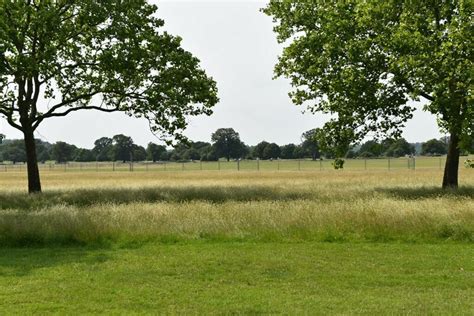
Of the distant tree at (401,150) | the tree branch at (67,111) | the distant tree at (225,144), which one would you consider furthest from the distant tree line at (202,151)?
the tree branch at (67,111)

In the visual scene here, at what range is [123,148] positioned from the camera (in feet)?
545

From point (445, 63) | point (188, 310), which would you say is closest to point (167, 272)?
point (188, 310)

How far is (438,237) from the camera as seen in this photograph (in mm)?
12078

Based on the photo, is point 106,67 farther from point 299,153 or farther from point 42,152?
point 42,152

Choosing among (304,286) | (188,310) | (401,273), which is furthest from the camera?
(401,273)

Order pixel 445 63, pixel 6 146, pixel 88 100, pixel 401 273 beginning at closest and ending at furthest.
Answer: pixel 401 273 → pixel 445 63 → pixel 88 100 → pixel 6 146

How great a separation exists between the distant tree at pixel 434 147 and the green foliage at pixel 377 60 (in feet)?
448

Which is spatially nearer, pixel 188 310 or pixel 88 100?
pixel 188 310

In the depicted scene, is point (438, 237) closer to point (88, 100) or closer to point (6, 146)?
point (88, 100)

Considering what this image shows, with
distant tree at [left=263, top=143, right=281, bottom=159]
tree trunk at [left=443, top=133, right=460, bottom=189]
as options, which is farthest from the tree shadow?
distant tree at [left=263, top=143, right=281, bottom=159]

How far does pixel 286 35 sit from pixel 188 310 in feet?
68.6

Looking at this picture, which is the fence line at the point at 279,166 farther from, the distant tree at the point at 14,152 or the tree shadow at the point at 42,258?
the distant tree at the point at 14,152

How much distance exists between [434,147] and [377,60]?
14028 cm

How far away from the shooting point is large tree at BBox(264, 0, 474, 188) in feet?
62.8
